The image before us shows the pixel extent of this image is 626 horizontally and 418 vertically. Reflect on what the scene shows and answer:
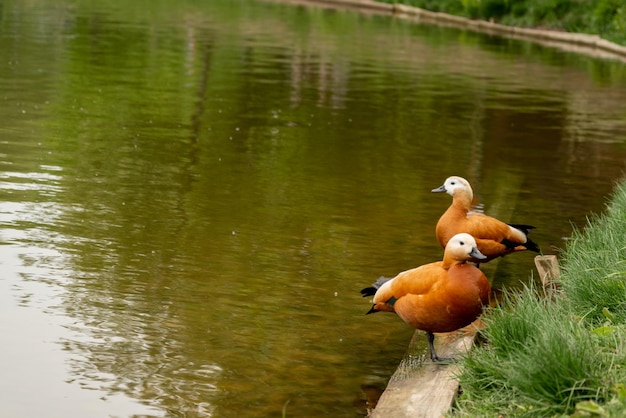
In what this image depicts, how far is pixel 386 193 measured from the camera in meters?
14.2

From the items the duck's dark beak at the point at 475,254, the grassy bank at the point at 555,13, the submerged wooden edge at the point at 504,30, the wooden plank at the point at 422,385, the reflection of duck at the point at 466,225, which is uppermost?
the duck's dark beak at the point at 475,254

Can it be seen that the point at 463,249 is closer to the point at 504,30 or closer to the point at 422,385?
the point at 422,385

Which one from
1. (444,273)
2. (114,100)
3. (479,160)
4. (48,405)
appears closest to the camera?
(48,405)

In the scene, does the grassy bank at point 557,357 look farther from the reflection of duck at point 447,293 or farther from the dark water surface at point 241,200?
the dark water surface at point 241,200

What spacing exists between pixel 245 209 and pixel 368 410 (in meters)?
5.42

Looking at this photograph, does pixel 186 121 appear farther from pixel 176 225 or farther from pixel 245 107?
pixel 176 225

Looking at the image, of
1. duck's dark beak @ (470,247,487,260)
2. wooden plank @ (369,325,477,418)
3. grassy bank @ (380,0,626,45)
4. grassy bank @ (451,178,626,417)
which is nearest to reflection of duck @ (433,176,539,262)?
wooden plank @ (369,325,477,418)

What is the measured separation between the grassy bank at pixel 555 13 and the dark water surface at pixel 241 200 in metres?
9.13

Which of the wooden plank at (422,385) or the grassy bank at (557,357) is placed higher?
the grassy bank at (557,357)

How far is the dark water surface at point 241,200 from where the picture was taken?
817cm

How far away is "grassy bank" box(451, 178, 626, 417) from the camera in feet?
20.4

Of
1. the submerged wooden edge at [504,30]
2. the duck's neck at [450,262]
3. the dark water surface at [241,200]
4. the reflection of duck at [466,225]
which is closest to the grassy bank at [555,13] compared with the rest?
the submerged wooden edge at [504,30]

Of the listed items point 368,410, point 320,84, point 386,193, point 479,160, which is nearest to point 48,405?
point 368,410

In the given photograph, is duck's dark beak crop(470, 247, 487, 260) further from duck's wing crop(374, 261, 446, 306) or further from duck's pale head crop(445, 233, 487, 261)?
duck's wing crop(374, 261, 446, 306)
